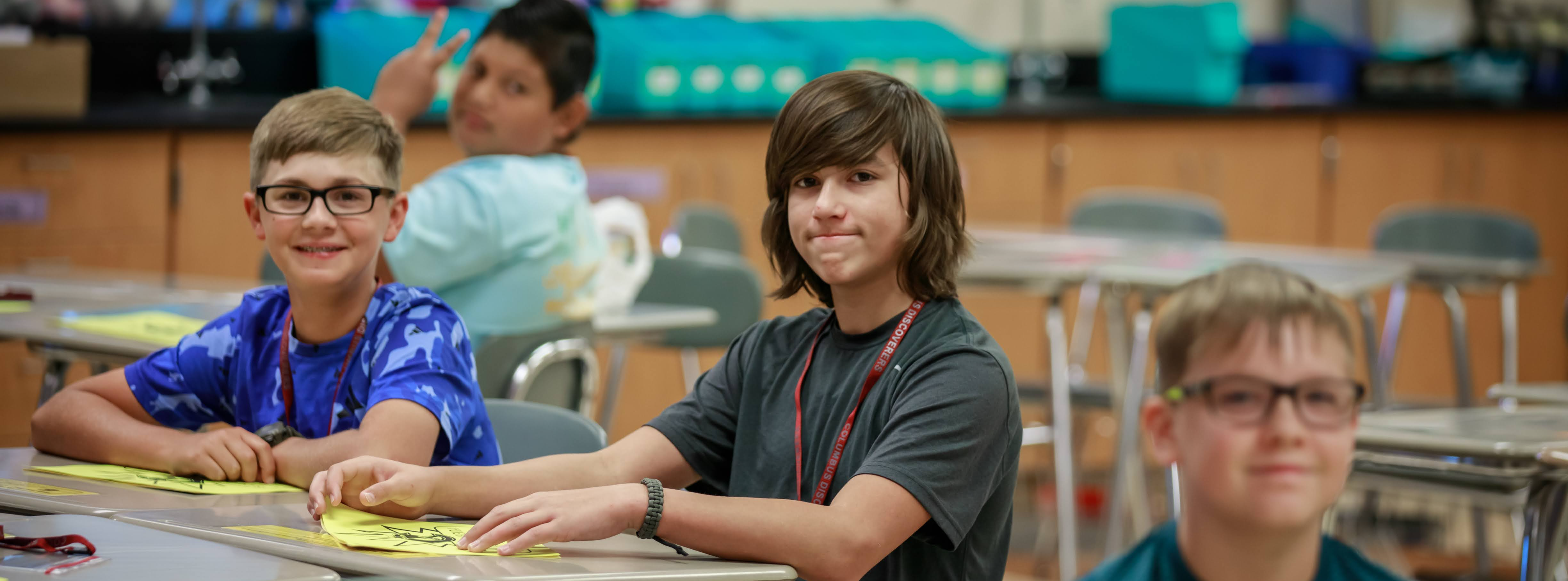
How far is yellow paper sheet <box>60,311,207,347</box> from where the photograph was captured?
2027 millimetres

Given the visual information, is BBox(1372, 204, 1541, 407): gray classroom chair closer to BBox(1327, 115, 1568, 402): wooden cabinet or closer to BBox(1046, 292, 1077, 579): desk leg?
→ BBox(1327, 115, 1568, 402): wooden cabinet

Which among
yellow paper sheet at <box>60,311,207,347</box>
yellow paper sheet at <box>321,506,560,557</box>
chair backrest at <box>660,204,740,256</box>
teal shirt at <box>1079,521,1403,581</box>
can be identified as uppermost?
chair backrest at <box>660,204,740,256</box>

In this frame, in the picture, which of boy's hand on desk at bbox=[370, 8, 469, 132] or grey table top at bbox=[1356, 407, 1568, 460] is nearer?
grey table top at bbox=[1356, 407, 1568, 460]

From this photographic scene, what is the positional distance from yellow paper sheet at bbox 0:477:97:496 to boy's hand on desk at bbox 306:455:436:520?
23cm


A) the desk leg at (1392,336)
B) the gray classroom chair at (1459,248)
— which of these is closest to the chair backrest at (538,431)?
the desk leg at (1392,336)

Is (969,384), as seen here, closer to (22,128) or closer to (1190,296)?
(1190,296)

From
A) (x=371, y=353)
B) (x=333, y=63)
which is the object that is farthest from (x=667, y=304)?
(x=371, y=353)

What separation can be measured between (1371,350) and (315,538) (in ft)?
10.3

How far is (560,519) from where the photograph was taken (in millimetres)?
1117

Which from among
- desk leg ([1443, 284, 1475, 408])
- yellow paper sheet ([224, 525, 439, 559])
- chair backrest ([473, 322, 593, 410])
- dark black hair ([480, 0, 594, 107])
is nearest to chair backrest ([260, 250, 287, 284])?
chair backrest ([473, 322, 593, 410])

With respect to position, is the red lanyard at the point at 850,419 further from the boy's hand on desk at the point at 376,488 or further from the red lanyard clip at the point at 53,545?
the red lanyard clip at the point at 53,545

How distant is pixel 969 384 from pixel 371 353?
65 centimetres

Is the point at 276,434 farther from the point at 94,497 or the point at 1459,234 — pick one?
the point at 1459,234

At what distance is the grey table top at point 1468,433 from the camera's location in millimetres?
1721
